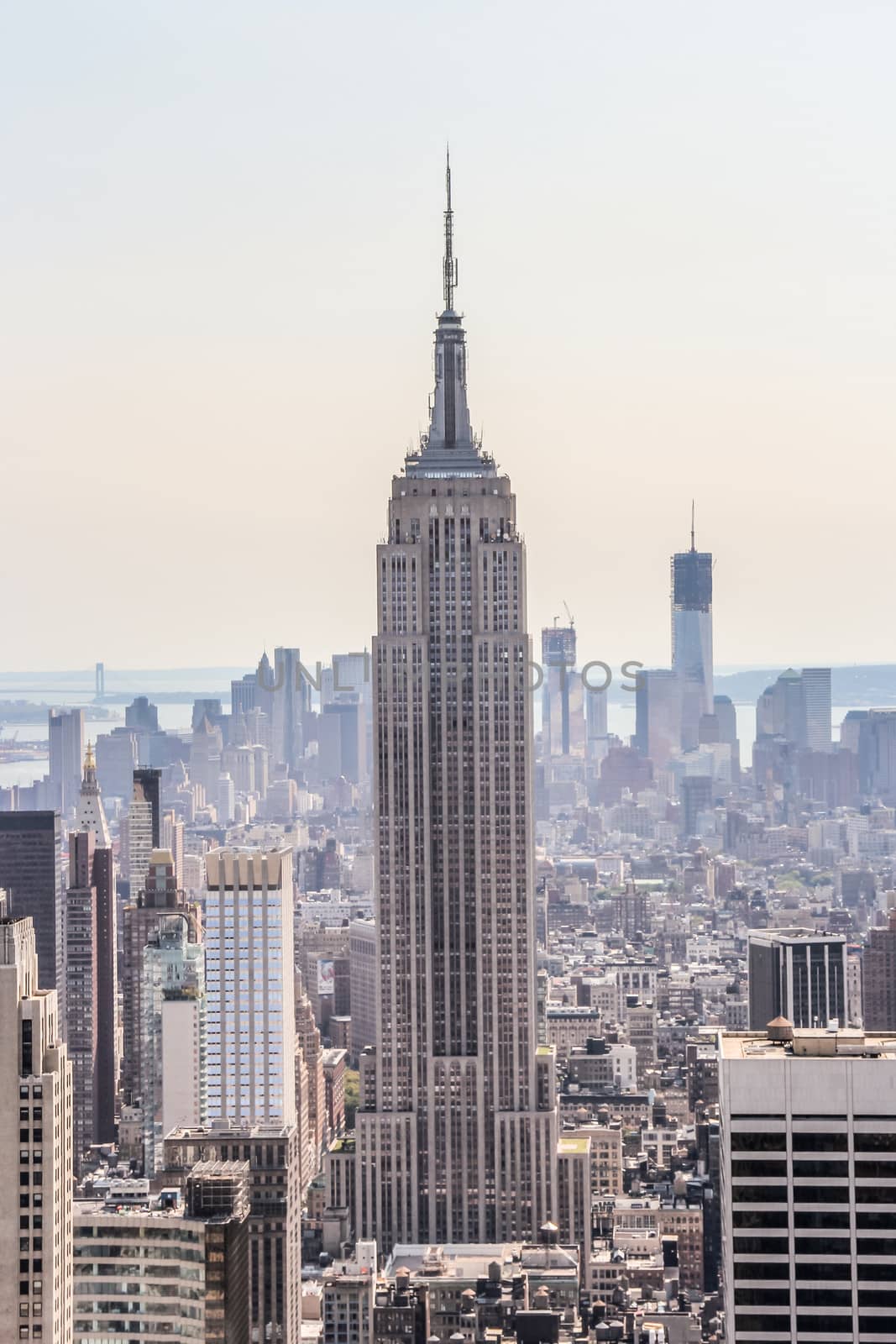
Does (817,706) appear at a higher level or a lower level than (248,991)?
higher

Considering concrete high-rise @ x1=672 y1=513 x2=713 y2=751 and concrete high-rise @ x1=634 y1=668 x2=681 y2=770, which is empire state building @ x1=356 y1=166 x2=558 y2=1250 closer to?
concrete high-rise @ x1=672 y1=513 x2=713 y2=751

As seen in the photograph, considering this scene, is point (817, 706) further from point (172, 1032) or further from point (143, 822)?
point (172, 1032)

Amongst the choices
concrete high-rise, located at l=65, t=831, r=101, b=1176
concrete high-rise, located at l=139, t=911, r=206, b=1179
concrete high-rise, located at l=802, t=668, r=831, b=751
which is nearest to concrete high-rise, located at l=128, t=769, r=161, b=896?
concrete high-rise, located at l=65, t=831, r=101, b=1176

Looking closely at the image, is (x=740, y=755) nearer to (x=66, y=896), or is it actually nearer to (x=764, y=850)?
(x=764, y=850)

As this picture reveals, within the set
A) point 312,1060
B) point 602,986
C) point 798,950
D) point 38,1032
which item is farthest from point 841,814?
point 38,1032

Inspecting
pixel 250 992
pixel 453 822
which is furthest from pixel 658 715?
pixel 250 992

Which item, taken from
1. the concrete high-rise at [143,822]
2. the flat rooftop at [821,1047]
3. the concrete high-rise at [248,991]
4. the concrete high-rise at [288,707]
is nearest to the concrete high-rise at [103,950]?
the concrete high-rise at [143,822]

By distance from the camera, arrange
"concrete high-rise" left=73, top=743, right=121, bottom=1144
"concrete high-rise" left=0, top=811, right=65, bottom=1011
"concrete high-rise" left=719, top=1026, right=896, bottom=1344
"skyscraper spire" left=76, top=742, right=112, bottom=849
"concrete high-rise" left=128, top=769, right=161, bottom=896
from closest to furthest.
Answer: "concrete high-rise" left=719, top=1026, right=896, bottom=1344 → "concrete high-rise" left=73, top=743, right=121, bottom=1144 → "concrete high-rise" left=0, top=811, right=65, bottom=1011 → "concrete high-rise" left=128, top=769, right=161, bottom=896 → "skyscraper spire" left=76, top=742, right=112, bottom=849
